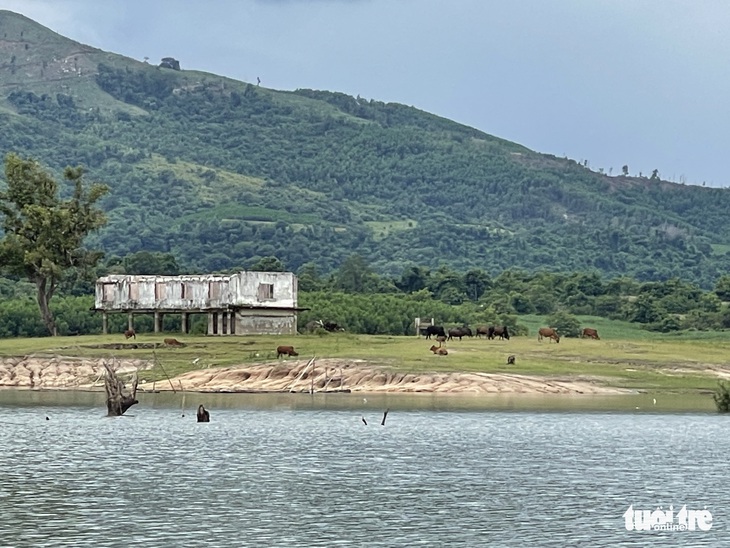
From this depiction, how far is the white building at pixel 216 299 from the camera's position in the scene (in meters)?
117

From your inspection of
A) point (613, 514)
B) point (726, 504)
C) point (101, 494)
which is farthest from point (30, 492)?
point (726, 504)

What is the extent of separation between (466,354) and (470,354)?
250 mm

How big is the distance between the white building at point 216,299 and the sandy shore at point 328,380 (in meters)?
20.3

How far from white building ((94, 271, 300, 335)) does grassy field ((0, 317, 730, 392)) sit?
711cm

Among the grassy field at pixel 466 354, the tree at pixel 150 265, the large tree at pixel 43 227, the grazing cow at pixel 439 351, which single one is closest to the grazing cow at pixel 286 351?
the grassy field at pixel 466 354

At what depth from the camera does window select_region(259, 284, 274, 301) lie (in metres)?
118

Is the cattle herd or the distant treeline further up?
the distant treeline

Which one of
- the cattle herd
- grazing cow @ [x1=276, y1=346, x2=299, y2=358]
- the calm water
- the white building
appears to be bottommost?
the calm water

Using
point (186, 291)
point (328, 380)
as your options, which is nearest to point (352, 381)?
point (328, 380)

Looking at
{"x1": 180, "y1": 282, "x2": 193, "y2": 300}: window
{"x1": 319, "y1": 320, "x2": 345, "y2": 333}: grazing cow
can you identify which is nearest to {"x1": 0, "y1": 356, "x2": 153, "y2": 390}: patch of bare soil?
{"x1": 180, "y1": 282, "x2": 193, "y2": 300}: window

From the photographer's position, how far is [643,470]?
50156 millimetres

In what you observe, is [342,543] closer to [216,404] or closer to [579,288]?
[216,404]

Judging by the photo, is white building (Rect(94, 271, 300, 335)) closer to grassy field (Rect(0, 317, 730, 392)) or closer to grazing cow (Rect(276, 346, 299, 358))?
grassy field (Rect(0, 317, 730, 392))

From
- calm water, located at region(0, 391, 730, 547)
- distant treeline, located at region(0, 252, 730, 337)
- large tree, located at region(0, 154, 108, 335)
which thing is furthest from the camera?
distant treeline, located at region(0, 252, 730, 337)
